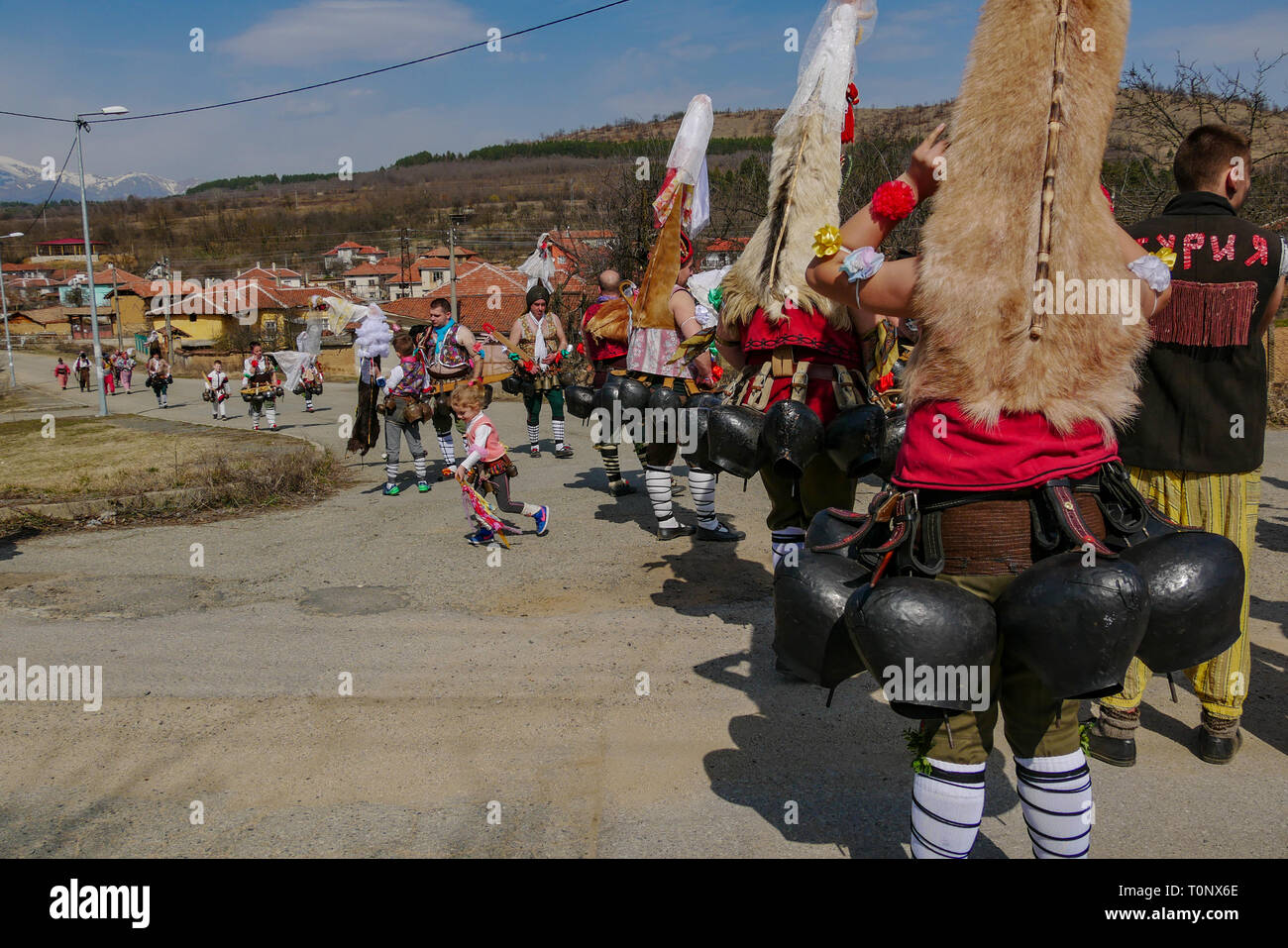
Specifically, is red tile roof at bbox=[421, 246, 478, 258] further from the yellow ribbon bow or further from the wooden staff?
the wooden staff

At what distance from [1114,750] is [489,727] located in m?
2.76

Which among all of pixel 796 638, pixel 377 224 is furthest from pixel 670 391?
pixel 377 224

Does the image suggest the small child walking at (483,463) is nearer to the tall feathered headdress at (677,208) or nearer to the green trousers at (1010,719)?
the tall feathered headdress at (677,208)

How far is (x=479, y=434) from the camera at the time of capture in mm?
8234

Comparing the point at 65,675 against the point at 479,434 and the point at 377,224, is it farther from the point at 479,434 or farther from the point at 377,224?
the point at 377,224

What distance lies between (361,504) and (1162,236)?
27.4 ft

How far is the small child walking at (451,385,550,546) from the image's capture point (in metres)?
8.09

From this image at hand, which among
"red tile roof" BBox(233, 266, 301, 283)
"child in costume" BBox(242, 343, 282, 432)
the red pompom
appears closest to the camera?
the red pompom

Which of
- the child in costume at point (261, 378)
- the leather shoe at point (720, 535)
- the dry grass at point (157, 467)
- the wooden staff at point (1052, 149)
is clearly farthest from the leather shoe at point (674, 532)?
the child in costume at point (261, 378)

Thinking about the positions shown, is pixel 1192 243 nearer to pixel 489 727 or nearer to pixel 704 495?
pixel 489 727

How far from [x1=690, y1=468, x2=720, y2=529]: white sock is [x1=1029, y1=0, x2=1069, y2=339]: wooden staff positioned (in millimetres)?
5367

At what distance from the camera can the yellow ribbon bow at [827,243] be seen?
2.48 metres

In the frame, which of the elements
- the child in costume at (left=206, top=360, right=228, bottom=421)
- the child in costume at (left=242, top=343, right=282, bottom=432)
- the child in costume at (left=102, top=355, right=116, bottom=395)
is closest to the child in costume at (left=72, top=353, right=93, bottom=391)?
the child in costume at (left=102, top=355, right=116, bottom=395)

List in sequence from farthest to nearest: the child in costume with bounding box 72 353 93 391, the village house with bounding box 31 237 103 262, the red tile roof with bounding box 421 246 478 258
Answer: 1. the village house with bounding box 31 237 103 262
2. the red tile roof with bounding box 421 246 478 258
3. the child in costume with bounding box 72 353 93 391
